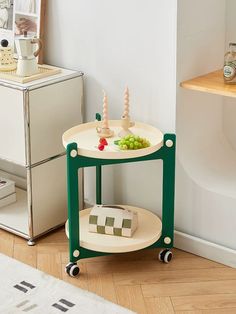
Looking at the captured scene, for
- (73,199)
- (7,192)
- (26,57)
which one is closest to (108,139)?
(73,199)

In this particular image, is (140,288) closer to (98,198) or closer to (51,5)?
(98,198)

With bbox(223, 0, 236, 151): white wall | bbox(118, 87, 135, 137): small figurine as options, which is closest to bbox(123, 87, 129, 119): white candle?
bbox(118, 87, 135, 137): small figurine

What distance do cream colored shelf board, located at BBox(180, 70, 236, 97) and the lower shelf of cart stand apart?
568 mm

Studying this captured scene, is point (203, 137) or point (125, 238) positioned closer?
point (125, 238)

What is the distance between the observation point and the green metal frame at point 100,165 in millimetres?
2689

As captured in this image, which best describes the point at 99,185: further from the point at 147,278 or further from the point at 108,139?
the point at 147,278

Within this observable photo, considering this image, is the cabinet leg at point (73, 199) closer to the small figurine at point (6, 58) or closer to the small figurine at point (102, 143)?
the small figurine at point (102, 143)

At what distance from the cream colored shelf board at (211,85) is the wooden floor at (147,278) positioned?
681mm

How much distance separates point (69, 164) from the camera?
2.68 m

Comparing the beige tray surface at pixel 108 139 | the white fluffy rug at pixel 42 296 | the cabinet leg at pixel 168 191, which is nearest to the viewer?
the white fluffy rug at pixel 42 296

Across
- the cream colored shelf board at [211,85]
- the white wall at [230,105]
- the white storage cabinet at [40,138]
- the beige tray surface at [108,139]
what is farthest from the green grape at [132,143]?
the white wall at [230,105]

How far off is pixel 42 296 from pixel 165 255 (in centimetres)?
53

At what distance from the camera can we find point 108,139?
281 cm

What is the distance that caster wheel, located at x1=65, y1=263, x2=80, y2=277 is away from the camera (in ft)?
9.12
